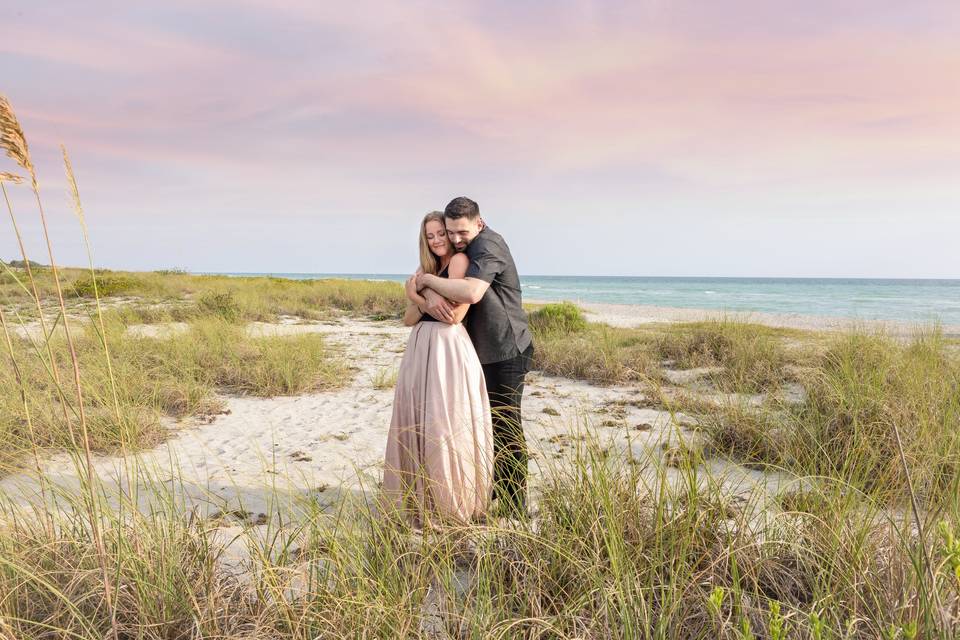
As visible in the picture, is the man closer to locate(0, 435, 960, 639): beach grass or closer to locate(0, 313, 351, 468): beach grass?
locate(0, 435, 960, 639): beach grass

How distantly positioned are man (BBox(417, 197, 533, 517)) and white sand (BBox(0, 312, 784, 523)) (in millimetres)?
241

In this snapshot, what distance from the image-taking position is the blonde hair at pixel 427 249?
3230 millimetres

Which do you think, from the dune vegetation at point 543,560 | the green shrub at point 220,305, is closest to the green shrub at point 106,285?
the green shrub at point 220,305

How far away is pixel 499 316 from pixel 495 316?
0.03 m

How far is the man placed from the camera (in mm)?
3082

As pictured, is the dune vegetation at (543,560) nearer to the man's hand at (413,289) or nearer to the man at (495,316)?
the man at (495,316)

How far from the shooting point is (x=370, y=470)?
4.43 meters

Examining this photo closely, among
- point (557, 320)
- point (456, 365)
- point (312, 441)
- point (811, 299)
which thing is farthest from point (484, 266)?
→ point (811, 299)

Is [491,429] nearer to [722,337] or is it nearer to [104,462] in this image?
[104,462]

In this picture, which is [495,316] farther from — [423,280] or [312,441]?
[312,441]

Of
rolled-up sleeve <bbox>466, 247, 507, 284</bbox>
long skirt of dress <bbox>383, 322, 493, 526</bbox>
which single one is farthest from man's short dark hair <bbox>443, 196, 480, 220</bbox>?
long skirt of dress <bbox>383, 322, 493, 526</bbox>

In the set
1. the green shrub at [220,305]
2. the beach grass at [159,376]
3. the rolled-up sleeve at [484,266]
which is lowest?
the beach grass at [159,376]

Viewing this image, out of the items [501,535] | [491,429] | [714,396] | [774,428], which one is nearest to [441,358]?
[491,429]

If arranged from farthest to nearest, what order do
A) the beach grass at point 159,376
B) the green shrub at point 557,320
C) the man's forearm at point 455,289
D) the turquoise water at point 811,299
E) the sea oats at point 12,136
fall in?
the turquoise water at point 811,299, the green shrub at point 557,320, the beach grass at point 159,376, the man's forearm at point 455,289, the sea oats at point 12,136
